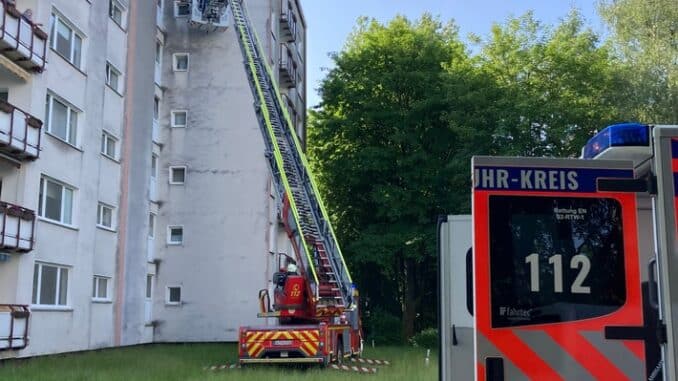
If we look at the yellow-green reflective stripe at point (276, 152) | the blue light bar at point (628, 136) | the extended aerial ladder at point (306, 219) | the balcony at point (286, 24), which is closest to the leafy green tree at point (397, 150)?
the balcony at point (286, 24)

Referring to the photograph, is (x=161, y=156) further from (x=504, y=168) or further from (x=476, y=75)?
(x=504, y=168)

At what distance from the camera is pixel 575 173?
15.5 ft

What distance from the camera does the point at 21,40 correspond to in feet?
59.2

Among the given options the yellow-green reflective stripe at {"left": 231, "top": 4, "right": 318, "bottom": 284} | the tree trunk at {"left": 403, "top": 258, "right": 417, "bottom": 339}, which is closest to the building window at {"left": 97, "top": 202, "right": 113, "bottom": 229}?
the yellow-green reflective stripe at {"left": 231, "top": 4, "right": 318, "bottom": 284}

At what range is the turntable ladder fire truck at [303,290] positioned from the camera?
54.9 feet

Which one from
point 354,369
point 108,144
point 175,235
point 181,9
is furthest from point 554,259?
point 181,9

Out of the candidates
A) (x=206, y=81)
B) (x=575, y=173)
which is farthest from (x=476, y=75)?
(x=575, y=173)

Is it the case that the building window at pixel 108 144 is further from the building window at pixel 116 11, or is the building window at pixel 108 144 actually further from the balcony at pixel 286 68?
the balcony at pixel 286 68

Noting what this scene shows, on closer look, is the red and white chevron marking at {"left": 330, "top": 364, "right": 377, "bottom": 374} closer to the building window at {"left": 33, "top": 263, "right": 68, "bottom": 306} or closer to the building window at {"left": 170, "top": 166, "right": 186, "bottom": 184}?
the building window at {"left": 33, "top": 263, "right": 68, "bottom": 306}

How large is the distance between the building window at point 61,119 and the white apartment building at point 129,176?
48 mm

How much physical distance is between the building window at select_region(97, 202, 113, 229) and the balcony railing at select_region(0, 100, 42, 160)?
5.85 metres

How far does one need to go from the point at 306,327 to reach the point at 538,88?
16.3 meters

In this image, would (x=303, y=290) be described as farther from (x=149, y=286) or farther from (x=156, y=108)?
(x=156, y=108)

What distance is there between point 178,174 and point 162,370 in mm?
15089
